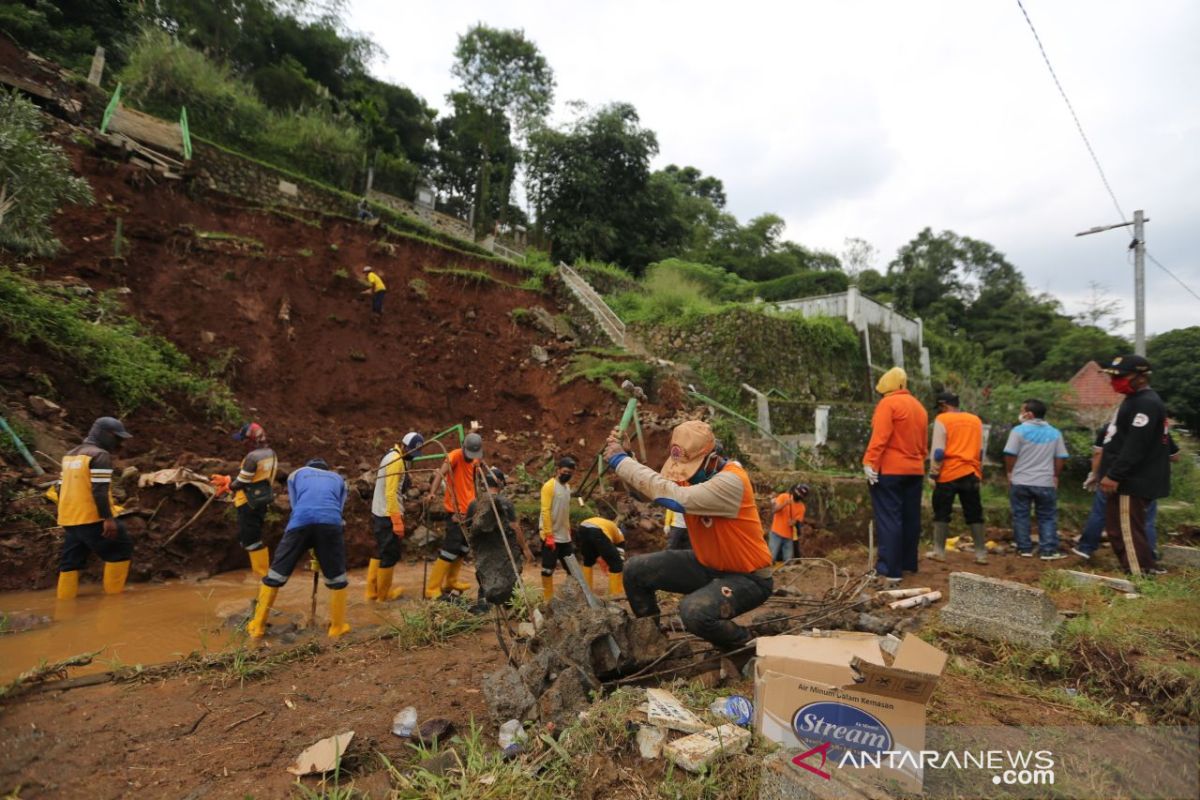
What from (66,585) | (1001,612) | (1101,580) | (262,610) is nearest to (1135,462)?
(1101,580)

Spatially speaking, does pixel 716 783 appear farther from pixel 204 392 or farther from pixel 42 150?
pixel 42 150

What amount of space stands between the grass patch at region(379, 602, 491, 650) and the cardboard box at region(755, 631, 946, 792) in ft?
9.37

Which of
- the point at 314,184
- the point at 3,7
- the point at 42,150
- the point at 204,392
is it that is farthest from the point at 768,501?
the point at 3,7

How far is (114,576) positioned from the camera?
5445 mm

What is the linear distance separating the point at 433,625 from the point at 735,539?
270 cm

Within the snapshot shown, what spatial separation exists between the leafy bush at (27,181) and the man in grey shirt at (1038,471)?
12.9 meters

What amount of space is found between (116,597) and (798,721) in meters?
6.47

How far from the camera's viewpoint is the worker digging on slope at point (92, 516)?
5062mm

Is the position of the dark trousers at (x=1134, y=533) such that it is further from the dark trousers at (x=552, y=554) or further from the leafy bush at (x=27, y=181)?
the leafy bush at (x=27, y=181)

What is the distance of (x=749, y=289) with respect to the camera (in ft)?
79.3

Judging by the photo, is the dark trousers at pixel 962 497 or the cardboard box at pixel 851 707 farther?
the dark trousers at pixel 962 497

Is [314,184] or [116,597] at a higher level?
[314,184]

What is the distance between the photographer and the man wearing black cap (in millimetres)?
4688

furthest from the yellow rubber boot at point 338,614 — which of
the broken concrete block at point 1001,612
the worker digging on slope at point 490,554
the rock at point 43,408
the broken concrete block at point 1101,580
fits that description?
the broken concrete block at point 1101,580
